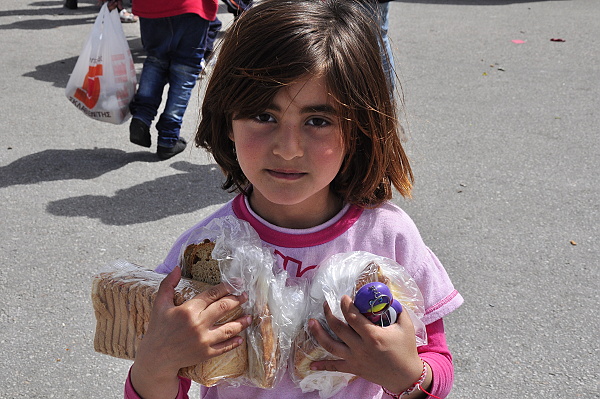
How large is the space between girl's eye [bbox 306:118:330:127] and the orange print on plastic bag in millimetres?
3443

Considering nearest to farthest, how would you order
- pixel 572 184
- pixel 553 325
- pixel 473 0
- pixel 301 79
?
pixel 301 79 < pixel 553 325 < pixel 572 184 < pixel 473 0

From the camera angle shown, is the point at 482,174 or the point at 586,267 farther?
the point at 482,174

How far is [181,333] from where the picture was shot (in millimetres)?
1385

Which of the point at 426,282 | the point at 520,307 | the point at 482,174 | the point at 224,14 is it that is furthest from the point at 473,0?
the point at 426,282

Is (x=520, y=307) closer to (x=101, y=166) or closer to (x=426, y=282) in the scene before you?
(x=426, y=282)

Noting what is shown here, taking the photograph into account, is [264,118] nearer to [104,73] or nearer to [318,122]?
[318,122]

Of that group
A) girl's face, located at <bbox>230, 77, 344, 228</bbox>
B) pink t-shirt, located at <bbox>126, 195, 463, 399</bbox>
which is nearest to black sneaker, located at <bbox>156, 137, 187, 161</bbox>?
pink t-shirt, located at <bbox>126, 195, 463, 399</bbox>

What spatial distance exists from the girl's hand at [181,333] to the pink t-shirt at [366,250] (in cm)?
22

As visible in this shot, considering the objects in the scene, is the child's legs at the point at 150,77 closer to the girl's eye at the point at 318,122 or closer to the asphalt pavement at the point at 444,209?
the asphalt pavement at the point at 444,209

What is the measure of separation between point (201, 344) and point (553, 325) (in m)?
2.34

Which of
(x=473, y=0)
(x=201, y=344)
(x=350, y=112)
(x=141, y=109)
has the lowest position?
(x=473, y=0)

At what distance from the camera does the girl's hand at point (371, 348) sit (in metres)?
1.41

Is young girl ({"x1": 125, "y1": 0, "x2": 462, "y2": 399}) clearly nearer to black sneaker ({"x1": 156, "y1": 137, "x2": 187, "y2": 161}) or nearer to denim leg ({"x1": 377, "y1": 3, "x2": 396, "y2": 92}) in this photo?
denim leg ({"x1": 377, "y1": 3, "x2": 396, "y2": 92})

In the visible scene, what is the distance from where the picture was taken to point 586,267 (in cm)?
374
